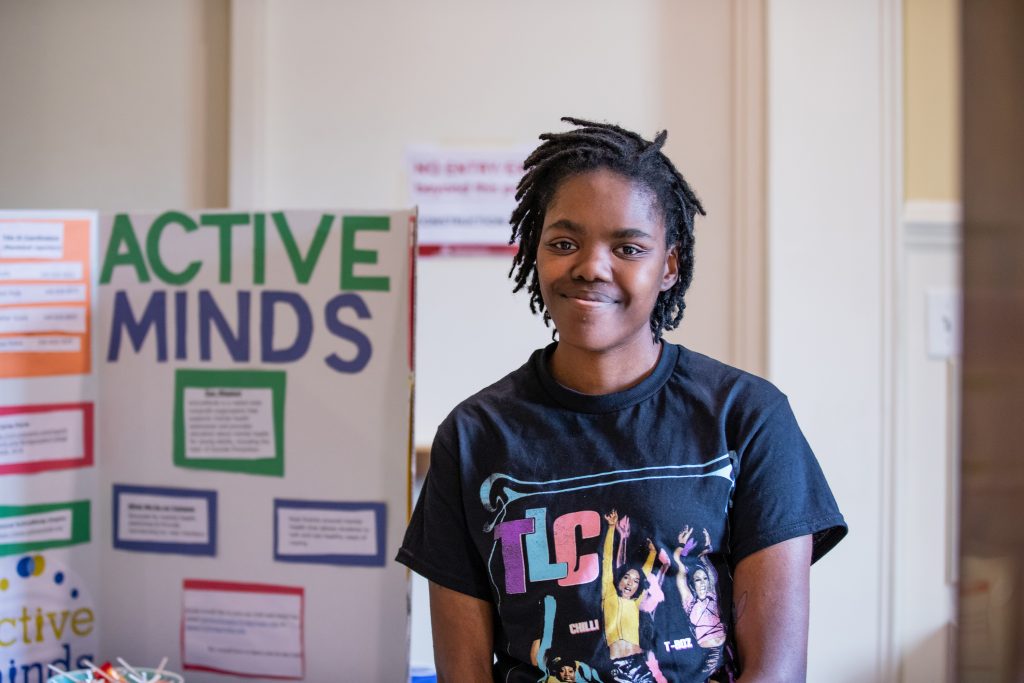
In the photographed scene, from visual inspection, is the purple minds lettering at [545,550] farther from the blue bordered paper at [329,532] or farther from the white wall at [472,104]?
the white wall at [472,104]

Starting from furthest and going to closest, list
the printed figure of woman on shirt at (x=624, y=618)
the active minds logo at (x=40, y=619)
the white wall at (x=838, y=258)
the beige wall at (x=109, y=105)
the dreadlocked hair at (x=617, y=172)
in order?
the beige wall at (x=109, y=105) → the white wall at (x=838, y=258) → the active minds logo at (x=40, y=619) → the dreadlocked hair at (x=617, y=172) → the printed figure of woman on shirt at (x=624, y=618)

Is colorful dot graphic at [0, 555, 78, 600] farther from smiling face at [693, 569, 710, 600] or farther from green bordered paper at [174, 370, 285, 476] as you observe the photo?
smiling face at [693, 569, 710, 600]

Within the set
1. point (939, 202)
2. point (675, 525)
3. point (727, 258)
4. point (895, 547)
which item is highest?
point (939, 202)

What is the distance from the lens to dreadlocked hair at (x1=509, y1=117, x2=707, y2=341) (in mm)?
1213

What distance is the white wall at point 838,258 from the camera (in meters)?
2.04

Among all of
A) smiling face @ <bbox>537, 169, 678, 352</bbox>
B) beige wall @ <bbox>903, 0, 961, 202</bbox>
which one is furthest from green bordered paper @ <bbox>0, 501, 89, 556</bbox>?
beige wall @ <bbox>903, 0, 961, 202</bbox>

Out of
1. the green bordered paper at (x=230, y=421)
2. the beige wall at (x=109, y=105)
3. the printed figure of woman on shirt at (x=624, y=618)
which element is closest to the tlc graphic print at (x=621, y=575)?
the printed figure of woman on shirt at (x=624, y=618)

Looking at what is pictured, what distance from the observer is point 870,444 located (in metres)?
2.06

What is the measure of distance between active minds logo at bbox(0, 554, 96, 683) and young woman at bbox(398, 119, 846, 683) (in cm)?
71

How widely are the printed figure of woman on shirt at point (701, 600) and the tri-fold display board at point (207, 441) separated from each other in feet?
1.83

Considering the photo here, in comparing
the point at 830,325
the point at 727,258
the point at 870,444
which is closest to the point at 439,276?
the point at 727,258

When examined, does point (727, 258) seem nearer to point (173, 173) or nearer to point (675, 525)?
point (675, 525)

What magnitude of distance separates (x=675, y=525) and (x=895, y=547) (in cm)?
117

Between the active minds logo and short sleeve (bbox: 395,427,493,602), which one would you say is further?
the active minds logo
